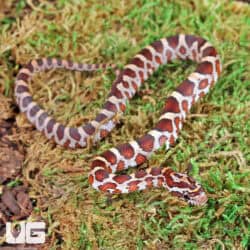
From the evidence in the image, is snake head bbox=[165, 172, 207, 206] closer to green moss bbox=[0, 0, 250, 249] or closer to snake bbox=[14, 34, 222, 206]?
snake bbox=[14, 34, 222, 206]

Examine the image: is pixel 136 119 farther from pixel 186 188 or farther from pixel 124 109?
pixel 186 188

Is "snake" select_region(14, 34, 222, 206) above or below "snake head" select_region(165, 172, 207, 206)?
above

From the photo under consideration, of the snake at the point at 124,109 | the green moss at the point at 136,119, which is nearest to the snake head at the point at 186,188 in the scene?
the snake at the point at 124,109

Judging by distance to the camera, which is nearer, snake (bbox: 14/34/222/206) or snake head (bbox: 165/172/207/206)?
snake head (bbox: 165/172/207/206)

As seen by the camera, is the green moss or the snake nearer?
the green moss

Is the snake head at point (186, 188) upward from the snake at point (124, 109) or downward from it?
downward

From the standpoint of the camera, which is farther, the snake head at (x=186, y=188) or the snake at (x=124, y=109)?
the snake at (x=124, y=109)

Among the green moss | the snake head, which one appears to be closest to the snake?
the snake head

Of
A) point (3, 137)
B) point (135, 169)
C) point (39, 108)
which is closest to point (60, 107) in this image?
point (39, 108)

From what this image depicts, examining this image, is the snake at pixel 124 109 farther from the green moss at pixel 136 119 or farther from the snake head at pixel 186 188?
the green moss at pixel 136 119
